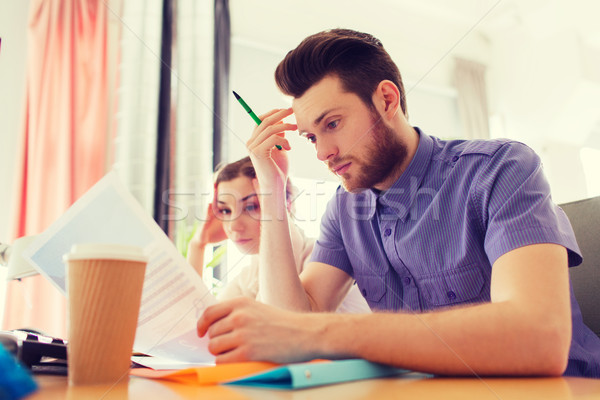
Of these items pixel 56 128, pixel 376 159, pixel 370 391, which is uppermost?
pixel 56 128

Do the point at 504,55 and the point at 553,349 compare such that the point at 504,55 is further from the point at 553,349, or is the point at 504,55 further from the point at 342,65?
the point at 553,349

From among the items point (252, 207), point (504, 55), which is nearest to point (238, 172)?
point (252, 207)

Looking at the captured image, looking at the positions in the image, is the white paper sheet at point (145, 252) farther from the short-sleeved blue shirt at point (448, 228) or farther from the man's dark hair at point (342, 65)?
the man's dark hair at point (342, 65)

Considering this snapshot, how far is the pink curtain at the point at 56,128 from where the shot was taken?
6.84 feet

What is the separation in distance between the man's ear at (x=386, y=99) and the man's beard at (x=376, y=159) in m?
0.03

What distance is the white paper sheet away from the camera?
569 millimetres

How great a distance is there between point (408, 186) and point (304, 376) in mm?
704

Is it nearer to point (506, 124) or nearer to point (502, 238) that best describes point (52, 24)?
point (502, 238)

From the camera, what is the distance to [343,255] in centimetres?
113

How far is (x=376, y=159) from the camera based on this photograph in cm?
111

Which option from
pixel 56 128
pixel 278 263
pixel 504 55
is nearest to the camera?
pixel 278 263

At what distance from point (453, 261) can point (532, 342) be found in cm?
38

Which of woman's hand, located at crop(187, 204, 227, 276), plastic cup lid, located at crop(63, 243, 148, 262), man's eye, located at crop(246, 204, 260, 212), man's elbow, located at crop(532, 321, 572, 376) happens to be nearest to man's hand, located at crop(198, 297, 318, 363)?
plastic cup lid, located at crop(63, 243, 148, 262)

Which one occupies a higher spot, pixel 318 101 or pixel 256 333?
pixel 318 101
